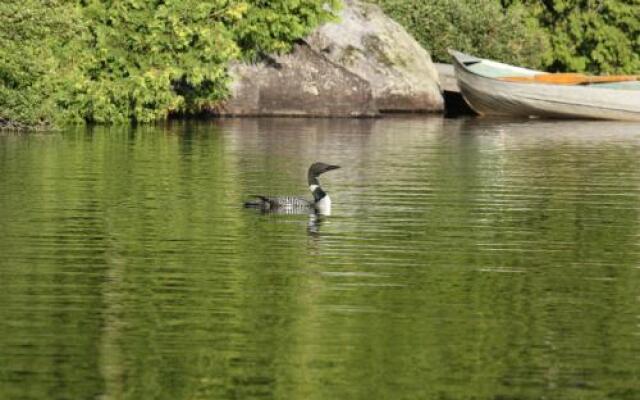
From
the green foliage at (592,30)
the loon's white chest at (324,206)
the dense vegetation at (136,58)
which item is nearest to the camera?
the loon's white chest at (324,206)

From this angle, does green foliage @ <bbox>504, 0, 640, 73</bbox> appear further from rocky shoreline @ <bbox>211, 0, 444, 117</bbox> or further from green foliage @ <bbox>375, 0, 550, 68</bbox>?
rocky shoreline @ <bbox>211, 0, 444, 117</bbox>

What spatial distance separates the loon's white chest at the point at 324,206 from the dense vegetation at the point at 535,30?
113ft

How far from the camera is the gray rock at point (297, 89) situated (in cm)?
5081

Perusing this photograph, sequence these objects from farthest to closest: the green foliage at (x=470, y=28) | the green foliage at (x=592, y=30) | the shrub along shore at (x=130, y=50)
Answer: the green foliage at (x=592, y=30) → the green foliage at (x=470, y=28) → the shrub along shore at (x=130, y=50)

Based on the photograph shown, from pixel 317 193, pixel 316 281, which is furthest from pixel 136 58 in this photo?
pixel 316 281

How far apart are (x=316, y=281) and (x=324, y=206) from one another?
20.7 ft

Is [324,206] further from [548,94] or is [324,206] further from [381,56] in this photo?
[548,94]

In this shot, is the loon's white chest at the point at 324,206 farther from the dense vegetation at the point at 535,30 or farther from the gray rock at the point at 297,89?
the dense vegetation at the point at 535,30

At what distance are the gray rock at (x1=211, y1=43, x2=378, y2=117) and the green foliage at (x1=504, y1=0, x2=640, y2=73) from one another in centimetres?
1259

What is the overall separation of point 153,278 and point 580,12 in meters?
46.8

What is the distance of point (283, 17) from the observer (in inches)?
1939

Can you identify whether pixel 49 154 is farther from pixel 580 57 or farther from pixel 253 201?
pixel 580 57

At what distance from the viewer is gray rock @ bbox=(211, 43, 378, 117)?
2000 inches

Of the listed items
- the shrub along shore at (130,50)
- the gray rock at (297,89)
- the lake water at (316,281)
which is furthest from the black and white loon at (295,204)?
the gray rock at (297,89)
